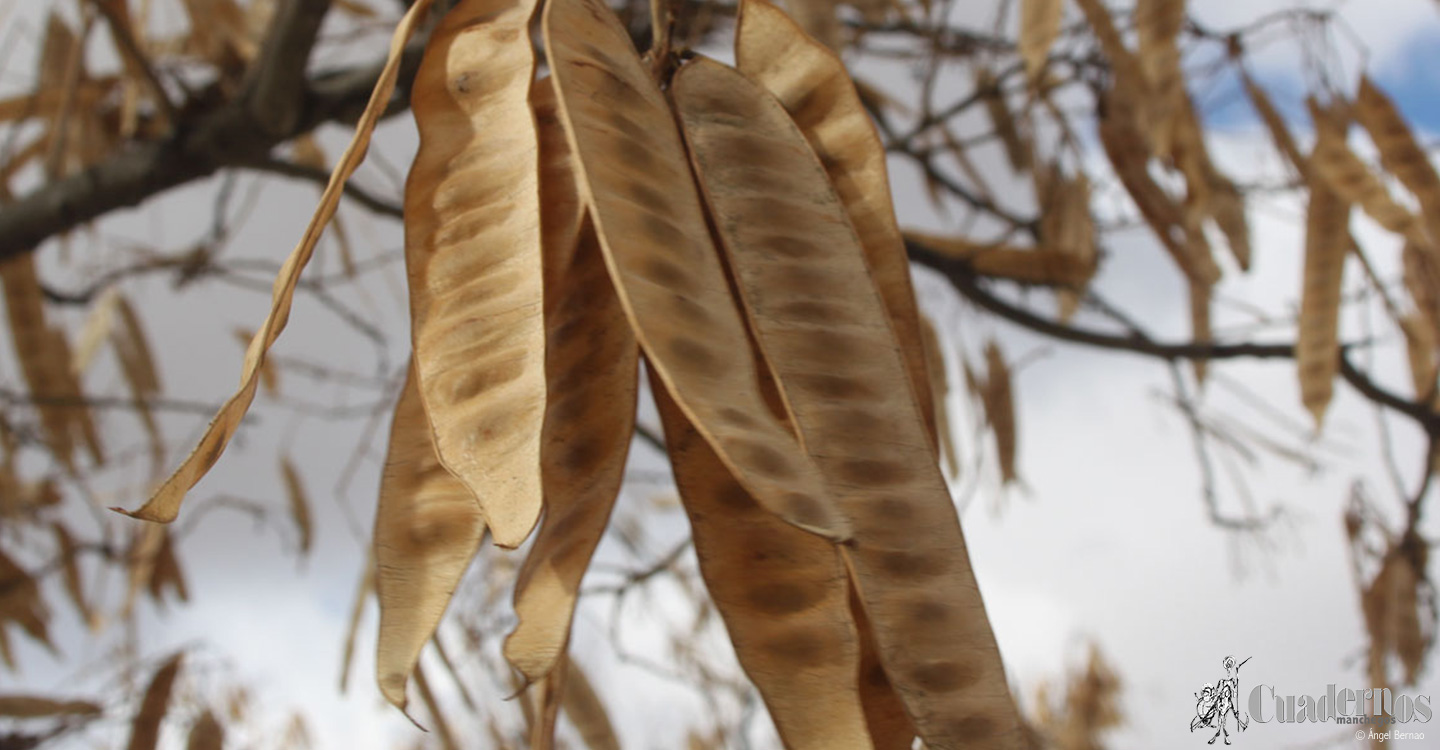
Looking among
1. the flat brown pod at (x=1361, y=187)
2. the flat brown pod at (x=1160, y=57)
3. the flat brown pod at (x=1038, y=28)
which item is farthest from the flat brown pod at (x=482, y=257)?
the flat brown pod at (x=1361, y=187)

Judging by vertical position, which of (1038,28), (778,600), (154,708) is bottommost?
(154,708)

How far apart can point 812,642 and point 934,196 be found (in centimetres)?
168

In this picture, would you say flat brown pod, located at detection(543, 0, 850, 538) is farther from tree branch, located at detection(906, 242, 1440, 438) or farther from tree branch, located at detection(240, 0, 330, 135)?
tree branch, located at detection(906, 242, 1440, 438)

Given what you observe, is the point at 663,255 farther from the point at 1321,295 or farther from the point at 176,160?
the point at 176,160

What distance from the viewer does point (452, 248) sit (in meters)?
0.43

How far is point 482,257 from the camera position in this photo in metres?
0.42

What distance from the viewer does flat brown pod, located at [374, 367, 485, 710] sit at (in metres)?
0.40

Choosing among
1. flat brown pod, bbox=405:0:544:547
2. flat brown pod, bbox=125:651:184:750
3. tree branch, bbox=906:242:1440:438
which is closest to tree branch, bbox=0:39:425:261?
flat brown pod, bbox=125:651:184:750

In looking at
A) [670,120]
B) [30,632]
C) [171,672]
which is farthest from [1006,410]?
[30,632]

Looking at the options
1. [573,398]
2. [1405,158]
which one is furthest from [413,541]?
[1405,158]

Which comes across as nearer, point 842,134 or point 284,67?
point 842,134

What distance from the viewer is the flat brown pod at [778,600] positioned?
411mm

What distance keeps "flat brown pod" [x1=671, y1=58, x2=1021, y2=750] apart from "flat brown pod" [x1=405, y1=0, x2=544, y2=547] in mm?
83

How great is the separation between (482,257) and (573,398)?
0.07 metres
